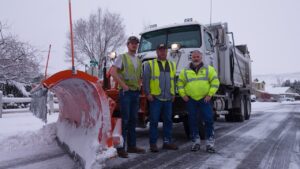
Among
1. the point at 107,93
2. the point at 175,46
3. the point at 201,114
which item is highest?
the point at 175,46

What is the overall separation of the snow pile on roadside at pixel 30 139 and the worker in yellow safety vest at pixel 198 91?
8.60 feet

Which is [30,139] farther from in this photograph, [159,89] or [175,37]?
[175,37]

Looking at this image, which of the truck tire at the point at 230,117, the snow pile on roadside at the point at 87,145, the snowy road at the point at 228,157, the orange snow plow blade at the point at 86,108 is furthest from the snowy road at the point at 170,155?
the truck tire at the point at 230,117

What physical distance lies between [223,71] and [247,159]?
4.23 metres

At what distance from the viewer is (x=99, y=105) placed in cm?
394

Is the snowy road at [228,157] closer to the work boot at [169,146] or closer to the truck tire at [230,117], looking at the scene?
the work boot at [169,146]

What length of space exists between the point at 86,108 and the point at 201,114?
2298 mm

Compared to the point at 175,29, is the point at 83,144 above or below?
below

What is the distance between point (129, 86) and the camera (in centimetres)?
512

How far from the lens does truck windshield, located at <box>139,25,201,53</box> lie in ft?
23.7

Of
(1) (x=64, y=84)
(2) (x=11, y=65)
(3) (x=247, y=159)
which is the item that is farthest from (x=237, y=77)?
(2) (x=11, y=65)

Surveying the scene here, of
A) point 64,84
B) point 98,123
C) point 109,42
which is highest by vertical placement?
point 109,42

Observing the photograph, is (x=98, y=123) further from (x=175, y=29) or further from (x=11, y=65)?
(x=11, y=65)

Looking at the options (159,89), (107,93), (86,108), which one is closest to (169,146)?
(159,89)
